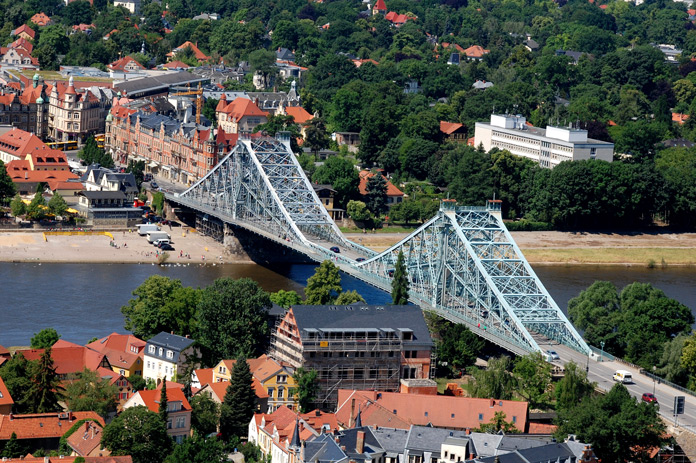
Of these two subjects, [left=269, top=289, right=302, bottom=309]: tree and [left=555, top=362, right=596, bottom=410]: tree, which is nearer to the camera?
[left=555, top=362, right=596, bottom=410]: tree

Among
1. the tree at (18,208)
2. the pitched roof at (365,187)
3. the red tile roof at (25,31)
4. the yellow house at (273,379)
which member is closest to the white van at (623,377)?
the yellow house at (273,379)

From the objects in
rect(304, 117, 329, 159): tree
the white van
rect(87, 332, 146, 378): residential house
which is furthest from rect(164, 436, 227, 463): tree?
rect(304, 117, 329, 159): tree

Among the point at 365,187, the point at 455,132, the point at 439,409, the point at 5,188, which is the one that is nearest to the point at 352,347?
the point at 439,409

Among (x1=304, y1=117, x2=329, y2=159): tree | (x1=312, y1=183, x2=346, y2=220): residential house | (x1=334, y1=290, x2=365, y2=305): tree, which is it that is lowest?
(x1=334, y1=290, x2=365, y2=305): tree

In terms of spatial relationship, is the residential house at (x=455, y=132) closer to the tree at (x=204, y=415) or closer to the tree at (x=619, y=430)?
the tree at (x=204, y=415)

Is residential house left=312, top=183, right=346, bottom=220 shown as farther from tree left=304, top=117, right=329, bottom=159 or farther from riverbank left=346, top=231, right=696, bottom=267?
tree left=304, top=117, right=329, bottom=159

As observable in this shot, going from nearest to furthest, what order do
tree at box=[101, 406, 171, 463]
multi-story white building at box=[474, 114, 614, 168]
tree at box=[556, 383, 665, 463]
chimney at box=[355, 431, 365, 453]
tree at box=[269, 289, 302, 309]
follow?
chimney at box=[355, 431, 365, 453] < tree at box=[101, 406, 171, 463] < tree at box=[556, 383, 665, 463] < tree at box=[269, 289, 302, 309] < multi-story white building at box=[474, 114, 614, 168]

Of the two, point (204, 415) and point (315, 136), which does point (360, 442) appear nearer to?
point (204, 415)
